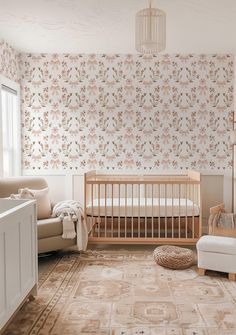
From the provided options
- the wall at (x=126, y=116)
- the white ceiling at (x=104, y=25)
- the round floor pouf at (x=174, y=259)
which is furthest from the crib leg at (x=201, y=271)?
the white ceiling at (x=104, y=25)

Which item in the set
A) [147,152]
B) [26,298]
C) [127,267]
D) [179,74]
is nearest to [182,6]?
[179,74]

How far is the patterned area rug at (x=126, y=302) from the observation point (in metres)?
2.47

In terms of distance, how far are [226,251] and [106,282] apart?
110 cm

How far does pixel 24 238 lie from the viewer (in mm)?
2664

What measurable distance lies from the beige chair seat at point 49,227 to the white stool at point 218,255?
145 cm

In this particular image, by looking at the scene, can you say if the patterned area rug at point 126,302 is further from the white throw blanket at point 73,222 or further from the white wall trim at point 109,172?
the white wall trim at point 109,172

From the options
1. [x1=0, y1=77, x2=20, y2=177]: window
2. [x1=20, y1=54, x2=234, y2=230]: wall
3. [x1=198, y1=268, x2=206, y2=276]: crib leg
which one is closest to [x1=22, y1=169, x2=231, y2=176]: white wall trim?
[x1=20, y1=54, x2=234, y2=230]: wall

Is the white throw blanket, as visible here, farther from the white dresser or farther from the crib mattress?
the white dresser

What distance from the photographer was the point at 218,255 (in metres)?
3.43

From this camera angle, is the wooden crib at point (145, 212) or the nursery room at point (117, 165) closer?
the nursery room at point (117, 165)

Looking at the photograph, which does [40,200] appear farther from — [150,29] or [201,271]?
[150,29]

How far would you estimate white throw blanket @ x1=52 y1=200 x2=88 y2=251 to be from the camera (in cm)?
398

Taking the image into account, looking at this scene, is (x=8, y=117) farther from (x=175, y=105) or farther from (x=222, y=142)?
(x=222, y=142)

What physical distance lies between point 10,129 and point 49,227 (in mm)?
1691
